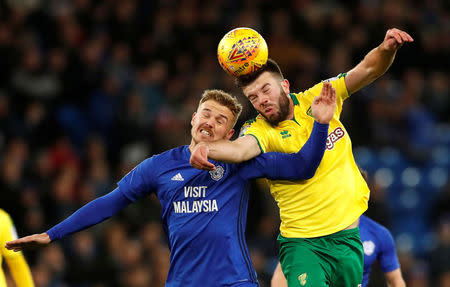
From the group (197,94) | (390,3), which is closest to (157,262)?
(197,94)

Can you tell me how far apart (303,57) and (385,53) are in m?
7.73

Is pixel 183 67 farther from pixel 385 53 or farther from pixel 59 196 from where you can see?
pixel 385 53

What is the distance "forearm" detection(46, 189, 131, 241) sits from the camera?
211 inches

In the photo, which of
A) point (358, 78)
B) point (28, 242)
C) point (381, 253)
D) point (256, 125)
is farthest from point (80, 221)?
point (381, 253)

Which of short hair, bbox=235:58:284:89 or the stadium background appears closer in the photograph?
short hair, bbox=235:58:284:89

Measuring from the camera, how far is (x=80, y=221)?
17.7 feet

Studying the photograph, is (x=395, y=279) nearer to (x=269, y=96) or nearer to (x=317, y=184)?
(x=317, y=184)

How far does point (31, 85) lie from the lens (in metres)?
11.5

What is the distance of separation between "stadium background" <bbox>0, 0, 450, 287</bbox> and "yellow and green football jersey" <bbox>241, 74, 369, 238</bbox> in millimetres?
3614

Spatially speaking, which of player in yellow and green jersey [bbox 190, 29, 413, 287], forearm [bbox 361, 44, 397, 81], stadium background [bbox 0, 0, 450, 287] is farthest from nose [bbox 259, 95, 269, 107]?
stadium background [bbox 0, 0, 450, 287]

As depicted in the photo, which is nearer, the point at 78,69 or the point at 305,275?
the point at 305,275

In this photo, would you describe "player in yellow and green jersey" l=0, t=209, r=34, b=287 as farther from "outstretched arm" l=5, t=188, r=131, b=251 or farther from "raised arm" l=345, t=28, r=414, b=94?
"raised arm" l=345, t=28, r=414, b=94

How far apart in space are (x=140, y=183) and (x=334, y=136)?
1470mm

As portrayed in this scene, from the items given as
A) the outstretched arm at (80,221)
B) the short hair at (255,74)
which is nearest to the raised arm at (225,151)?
the short hair at (255,74)
